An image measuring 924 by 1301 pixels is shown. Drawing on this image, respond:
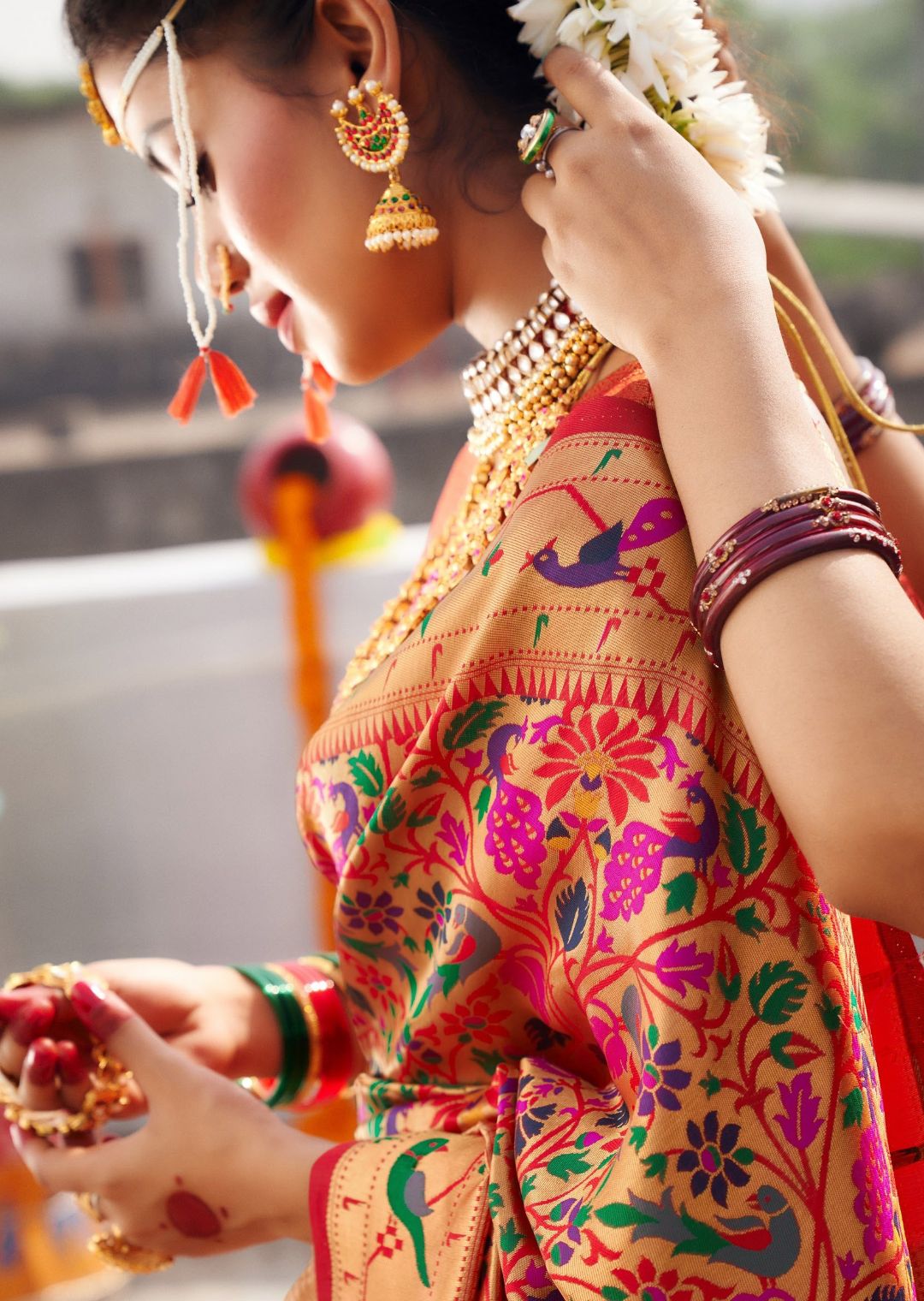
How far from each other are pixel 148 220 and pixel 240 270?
2.96 m

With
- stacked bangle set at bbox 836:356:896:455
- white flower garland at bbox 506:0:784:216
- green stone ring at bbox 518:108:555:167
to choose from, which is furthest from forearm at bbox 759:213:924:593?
green stone ring at bbox 518:108:555:167

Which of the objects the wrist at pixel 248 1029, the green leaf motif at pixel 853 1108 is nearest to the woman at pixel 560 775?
the green leaf motif at pixel 853 1108

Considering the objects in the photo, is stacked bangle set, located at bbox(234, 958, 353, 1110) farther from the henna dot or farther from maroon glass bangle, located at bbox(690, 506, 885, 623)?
maroon glass bangle, located at bbox(690, 506, 885, 623)

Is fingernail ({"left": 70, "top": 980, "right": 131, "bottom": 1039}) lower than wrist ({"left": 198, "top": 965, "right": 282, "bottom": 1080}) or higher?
higher

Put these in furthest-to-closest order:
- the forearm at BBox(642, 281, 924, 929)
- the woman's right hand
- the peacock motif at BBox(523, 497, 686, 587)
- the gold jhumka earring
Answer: the woman's right hand < the gold jhumka earring < the peacock motif at BBox(523, 497, 686, 587) < the forearm at BBox(642, 281, 924, 929)

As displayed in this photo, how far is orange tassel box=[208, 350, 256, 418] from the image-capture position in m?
0.89

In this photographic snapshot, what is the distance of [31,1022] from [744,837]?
0.48 metres

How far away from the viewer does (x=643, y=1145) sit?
0.52m

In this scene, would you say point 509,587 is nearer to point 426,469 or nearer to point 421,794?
point 421,794

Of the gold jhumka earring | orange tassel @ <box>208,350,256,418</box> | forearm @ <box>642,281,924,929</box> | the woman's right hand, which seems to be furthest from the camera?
orange tassel @ <box>208,350,256,418</box>

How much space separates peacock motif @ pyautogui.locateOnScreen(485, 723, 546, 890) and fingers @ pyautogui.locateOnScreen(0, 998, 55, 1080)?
353 mm

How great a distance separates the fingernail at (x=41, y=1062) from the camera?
758 millimetres

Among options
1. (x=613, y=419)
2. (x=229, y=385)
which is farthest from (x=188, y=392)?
(x=613, y=419)

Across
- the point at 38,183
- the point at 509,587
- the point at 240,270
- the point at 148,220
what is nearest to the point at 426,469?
the point at 148,220
